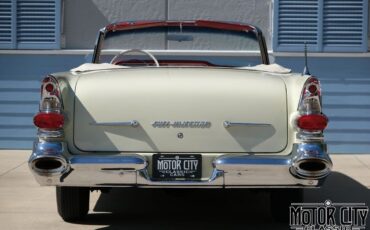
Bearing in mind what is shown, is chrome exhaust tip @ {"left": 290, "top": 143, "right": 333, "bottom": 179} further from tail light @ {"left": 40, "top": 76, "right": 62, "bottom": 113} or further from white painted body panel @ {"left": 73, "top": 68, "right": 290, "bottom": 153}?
tail light @ {"left": 40, "top": 76, "right": 62, "bottom": 113}

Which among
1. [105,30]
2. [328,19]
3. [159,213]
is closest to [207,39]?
[105,30]

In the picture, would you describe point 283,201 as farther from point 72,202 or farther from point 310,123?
point 72,202

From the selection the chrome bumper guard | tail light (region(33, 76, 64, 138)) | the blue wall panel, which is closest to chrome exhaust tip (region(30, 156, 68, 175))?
the chrome bumper guard

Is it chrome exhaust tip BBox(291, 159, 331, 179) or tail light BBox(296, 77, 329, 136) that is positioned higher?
tail light BBox(296, 77, 329, 136)

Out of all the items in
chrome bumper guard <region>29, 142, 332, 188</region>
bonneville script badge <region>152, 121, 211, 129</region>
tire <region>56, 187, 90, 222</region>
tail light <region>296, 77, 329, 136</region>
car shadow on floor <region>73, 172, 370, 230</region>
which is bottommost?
car shadow on floor <region>73, 172, 370, 230</region>

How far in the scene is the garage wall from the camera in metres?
10.8

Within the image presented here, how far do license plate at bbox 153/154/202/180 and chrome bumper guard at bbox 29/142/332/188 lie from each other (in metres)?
0.04

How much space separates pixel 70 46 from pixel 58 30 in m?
0.34

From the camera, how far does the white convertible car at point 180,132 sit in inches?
199

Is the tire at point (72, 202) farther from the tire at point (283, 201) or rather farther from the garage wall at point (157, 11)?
the garage wall at point (157, 11)

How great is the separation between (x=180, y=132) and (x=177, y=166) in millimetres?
223

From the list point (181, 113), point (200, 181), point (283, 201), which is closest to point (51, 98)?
point (181, 113)

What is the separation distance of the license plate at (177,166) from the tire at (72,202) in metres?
0.82

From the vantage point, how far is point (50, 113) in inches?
203
